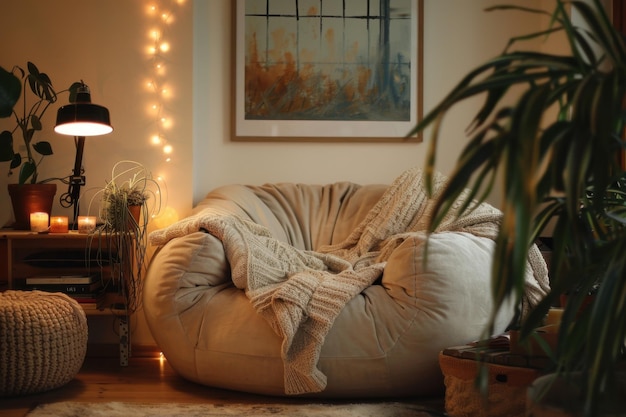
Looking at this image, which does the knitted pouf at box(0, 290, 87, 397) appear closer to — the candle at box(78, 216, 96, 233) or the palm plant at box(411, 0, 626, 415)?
the candle at box(78, 216, 96, 233)

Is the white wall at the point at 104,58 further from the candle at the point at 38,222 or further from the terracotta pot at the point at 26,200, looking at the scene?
the candle at the point at 38,222

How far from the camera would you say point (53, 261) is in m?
3.31

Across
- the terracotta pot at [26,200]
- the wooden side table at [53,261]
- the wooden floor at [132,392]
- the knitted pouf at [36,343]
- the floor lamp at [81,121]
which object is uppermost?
the floor lamp at [81,121]

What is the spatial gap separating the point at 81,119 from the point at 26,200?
53 centimetres

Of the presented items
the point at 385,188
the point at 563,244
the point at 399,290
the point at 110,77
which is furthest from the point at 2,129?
the point at 563,244

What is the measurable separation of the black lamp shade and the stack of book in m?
0.65

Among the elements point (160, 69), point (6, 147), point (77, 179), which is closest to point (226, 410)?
point (77, 179)

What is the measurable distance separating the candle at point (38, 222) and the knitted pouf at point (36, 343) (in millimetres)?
511

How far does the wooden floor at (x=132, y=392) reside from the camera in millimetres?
2627

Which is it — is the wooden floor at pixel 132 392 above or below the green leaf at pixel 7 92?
below

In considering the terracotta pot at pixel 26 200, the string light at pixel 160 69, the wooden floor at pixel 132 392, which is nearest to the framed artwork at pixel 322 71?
the string light at pixel 160 69

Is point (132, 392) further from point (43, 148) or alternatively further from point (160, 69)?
point (160, 69)

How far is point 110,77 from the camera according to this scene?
3.74 m

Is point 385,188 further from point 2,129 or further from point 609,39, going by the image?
point 609,39
